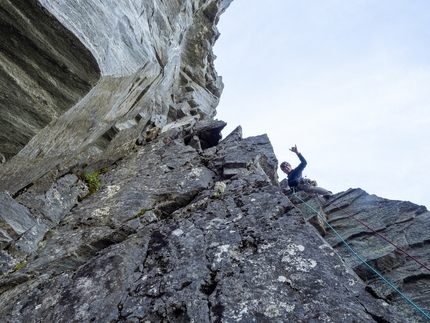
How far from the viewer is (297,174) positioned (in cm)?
1719

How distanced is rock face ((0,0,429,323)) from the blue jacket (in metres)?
3.60

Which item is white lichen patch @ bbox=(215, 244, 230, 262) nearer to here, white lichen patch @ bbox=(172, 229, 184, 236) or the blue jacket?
white lichen patch @ bbox=(172, 229, 184, 236)

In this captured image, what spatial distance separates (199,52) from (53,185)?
56.5 ft

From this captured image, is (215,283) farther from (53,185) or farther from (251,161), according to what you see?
(53,185)

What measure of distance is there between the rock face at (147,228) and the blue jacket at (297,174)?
360 cm

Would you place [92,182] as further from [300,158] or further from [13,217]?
[300,158]

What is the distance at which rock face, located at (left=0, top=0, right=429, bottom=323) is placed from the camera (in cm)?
586

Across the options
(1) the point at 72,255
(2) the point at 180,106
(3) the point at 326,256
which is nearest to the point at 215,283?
(3) the point at 326,256

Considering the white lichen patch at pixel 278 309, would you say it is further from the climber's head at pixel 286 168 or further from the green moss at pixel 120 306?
the climber's head at pixel 286 168

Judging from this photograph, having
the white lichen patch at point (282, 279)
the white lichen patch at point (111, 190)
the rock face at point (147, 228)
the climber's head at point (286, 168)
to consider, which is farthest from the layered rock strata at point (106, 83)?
the climber's head at point (286, 168)

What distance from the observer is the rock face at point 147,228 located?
5.86 metres

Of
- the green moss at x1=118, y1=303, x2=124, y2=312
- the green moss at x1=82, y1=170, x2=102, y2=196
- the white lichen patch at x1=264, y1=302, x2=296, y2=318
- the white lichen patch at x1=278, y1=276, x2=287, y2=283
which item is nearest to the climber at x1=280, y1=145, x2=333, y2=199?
the green moss at x1=82, y1=170, x2=102, y2=196

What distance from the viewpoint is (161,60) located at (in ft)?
40.7

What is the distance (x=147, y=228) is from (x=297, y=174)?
11.0 meters
